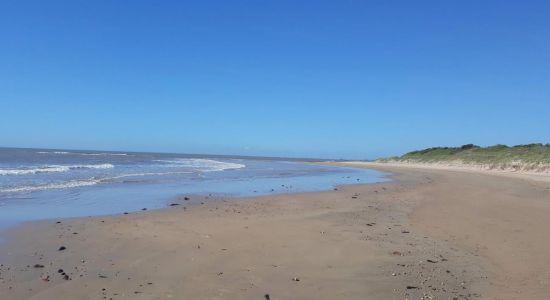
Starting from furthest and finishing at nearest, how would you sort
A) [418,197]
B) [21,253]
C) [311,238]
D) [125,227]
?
[418,197] → [125,227] → [311,238] → [21,253]

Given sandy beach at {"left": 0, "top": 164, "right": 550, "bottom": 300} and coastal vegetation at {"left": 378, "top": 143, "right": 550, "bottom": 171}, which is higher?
coastal vegetation at {"left": 378, "top": 143, "right": 550, "bottom": 171}

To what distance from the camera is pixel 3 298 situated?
5.08 m

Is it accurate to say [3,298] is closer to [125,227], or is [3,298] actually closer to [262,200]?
[125,227]

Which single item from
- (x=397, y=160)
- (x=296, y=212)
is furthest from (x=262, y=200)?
(x=397, y=160)

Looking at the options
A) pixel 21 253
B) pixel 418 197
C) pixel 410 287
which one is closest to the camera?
pixel 410 287

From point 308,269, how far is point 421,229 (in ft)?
14.1

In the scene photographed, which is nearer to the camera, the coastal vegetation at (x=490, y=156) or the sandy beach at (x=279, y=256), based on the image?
the sandy beach at (x=279, y=256)

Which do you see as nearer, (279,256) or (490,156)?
(279,256)

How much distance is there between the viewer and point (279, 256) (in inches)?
286

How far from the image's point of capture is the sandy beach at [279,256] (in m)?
5.59

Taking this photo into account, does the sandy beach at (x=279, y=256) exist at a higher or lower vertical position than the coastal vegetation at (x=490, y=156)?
lower

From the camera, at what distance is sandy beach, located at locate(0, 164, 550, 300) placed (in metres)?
5.59

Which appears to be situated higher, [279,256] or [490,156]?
[490,156]

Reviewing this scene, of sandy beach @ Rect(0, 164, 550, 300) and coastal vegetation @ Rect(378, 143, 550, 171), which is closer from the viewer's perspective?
sandy beach @ Rect(0, 164, 550, 300)
